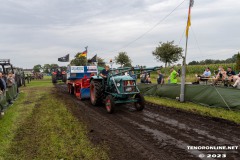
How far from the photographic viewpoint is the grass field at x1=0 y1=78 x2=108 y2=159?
4.01m

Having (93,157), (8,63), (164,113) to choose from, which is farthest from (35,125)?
(8,63)

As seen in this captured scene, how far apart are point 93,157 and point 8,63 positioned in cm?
1186

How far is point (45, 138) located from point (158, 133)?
273 cm

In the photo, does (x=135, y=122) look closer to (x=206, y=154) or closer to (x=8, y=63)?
(x=206, y=154)

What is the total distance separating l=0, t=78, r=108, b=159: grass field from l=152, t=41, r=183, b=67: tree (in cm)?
2530

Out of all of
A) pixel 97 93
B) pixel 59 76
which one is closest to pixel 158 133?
pixel 97 93

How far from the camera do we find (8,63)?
13.3m

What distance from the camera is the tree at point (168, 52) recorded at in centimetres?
3030

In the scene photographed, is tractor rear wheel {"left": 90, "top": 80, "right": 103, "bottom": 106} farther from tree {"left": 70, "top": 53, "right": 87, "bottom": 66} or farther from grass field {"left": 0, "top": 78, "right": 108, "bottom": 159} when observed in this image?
tree {"left": 70, "top": 53, "right": 87, "bottom": 66}

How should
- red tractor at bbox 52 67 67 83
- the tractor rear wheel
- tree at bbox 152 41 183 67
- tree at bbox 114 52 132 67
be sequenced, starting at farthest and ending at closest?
tree at bbox 114 52 132 67 → tree at bbox 152 41 183 67 → red tractor at bbox 52 67 67 83 → the tractor rear wheel

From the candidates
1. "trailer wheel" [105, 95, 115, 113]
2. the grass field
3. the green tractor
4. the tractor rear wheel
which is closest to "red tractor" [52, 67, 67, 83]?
the tractor rear wheel

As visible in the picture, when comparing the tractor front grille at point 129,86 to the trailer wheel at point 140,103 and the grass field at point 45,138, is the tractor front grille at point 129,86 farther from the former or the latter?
the grass field at point 45,138

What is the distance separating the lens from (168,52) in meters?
30.2

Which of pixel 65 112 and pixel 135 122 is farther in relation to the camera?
pixel 65 112
